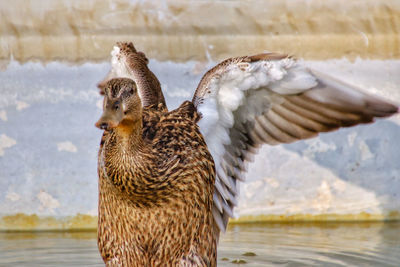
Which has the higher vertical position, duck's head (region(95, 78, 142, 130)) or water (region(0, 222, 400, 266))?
duck's head (region(95, 78, 142, 130))

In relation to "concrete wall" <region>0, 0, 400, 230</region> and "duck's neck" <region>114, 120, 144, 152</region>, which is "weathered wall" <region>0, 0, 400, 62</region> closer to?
"concrete wall" <region>0, 0, 400, 230</region>

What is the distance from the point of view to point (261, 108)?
493 centimetres

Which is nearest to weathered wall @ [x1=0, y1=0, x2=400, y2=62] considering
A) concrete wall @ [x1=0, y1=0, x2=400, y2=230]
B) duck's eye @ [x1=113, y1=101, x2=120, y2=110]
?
concrete wall @ [x1=0, y1=0, x2=400, y2=230]

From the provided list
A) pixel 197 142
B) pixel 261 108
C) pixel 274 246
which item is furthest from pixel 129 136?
pixel 274 246

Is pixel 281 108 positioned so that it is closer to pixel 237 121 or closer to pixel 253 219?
pixel 237 121

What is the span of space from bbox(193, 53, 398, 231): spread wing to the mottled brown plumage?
0.33 metres

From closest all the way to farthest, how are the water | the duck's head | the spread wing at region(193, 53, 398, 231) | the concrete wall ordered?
the duck's head, the spread wing at region(193, 53, 398, 231), the water, the concrete wall

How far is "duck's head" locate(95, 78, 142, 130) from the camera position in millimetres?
3574

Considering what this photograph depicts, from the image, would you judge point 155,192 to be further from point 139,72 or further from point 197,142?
point 139,72

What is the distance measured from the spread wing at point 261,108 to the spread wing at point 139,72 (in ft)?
2.14

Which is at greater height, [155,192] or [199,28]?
[199,28]

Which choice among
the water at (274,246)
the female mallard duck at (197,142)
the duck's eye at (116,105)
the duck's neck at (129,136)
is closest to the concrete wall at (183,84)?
the water at (274,246)

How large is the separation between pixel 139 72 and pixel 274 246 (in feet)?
6.16

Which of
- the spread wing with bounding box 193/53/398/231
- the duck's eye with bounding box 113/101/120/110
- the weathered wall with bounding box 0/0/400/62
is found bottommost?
the duck's eye with bounding box 113/101/120/110
